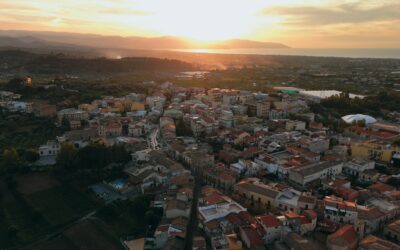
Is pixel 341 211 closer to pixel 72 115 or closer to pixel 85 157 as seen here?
pixel 85 157

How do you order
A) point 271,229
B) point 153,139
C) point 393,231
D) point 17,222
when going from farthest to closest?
point 153,139
point 17,222
point 393,231
point 271,229

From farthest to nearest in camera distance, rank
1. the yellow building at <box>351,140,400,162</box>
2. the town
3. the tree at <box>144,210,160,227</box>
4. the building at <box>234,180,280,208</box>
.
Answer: the yellow building at <box>351,140,400,162</box>, the building at <box>234,180,280,208</box>, the tree at <box>144,210,160,227</box>, the town

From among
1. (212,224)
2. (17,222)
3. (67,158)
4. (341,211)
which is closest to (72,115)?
(67,158)

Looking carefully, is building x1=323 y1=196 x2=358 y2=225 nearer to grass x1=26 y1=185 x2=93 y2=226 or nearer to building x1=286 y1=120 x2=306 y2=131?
grass x1=26 y1=185 x2=93 y2=226

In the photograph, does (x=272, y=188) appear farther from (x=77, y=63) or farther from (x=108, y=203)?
(x=77, y=63)

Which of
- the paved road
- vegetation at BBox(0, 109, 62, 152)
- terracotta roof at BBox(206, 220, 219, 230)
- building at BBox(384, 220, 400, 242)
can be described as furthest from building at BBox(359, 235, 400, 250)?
vegetation at BBox(0, 109, 62, 152)

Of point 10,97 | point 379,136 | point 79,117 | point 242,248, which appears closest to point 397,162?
point 379,136

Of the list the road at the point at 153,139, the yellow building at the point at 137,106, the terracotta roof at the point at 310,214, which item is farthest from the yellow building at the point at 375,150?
the yellow building at the point at 137,106

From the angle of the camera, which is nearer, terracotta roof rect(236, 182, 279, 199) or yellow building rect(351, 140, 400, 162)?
terracotta roof rect(236, 182, 279, 199)
